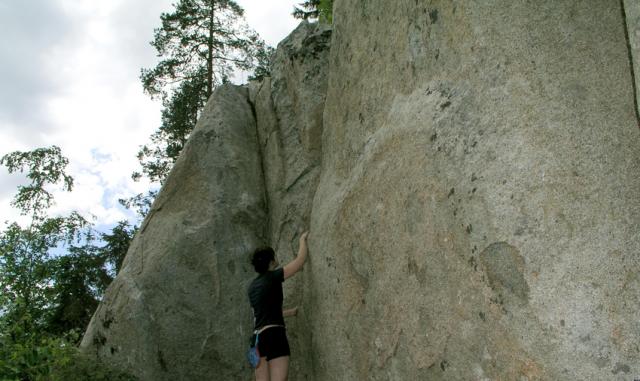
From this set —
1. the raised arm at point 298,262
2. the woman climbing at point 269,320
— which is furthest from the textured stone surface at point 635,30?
the woman climbing at point 269,320

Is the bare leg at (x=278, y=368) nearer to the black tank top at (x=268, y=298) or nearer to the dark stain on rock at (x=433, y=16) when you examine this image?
the black tank top at (x=268, y=298)

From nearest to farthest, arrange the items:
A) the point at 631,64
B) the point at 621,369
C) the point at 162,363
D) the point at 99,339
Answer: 1. the point at 621,369
2. the point at 631,64
3. the point at 162,363
4. the point at 99,339

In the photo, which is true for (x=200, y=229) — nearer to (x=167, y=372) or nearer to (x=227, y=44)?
(x=167, y=372)

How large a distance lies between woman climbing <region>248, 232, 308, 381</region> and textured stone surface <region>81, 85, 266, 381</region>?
129cm

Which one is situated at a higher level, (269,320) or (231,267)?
(231,267)

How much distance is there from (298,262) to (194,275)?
79.0 inches

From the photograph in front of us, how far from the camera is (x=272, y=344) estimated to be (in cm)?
624

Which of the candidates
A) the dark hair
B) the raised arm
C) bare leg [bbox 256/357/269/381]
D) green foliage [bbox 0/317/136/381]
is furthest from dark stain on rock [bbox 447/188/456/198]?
green foliage [bbox 0/317/136/381]

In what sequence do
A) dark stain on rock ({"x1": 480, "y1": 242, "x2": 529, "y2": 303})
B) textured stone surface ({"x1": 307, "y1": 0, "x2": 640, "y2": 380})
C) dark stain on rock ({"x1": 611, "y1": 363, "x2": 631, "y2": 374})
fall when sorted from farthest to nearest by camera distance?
1. dark stain on rock ({"x1": 480, "y1": 242, "x2": 529, "y2": 303})
2. textured stone surface ({"x1": 307, "y1": 0, "x2": 640, "y2": 380})
3. dark stain on rock ({"x1": 611, "y1": 363, "x2": 631, "y2": 374})

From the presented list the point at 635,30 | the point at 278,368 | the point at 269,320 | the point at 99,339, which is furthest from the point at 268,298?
the point at 635,30

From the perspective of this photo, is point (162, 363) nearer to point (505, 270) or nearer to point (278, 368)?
point (278, 368)

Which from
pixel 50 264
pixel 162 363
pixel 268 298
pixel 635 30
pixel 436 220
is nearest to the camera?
pixel 635 30

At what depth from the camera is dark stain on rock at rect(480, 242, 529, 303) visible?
3.54 m

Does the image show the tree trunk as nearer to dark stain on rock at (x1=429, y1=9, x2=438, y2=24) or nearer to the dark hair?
the dark hair
